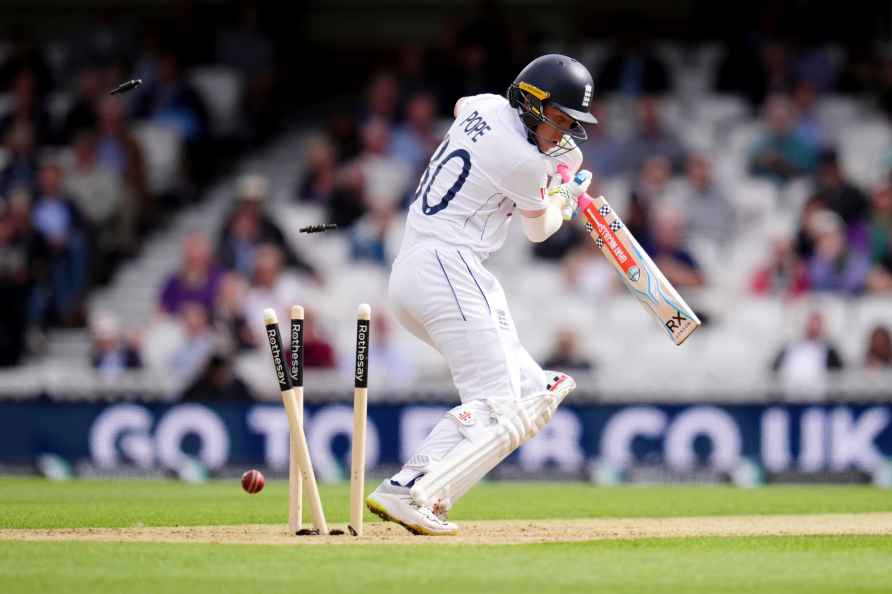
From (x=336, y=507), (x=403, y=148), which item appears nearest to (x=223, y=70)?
(x=403, y=148)

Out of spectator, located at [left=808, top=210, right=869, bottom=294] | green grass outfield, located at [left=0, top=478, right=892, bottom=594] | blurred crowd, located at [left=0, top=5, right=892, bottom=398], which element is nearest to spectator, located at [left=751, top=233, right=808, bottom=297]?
blurred crowd, located at [left=0, top=5, right=892, bottom=398]

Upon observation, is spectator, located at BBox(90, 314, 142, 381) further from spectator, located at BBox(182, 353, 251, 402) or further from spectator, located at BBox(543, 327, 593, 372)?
spectator, located at BBox(543, 327, 593, 372)

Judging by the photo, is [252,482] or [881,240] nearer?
[252,482]

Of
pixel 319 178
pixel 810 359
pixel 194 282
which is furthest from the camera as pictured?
pixel 319 178

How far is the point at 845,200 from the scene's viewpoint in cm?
1588

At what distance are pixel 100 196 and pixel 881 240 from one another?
7.57 m

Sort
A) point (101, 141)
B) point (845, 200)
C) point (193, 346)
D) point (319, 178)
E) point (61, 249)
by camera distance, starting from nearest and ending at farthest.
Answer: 1. point (193, 346)
2. point (845, 200)
3. point (61, 249)
4. point (319, 178)
5. point (101, 141)

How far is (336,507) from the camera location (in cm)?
1017

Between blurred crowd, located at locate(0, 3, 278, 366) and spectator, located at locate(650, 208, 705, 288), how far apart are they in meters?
3.96

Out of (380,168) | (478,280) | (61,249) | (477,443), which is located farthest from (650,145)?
(477,443)

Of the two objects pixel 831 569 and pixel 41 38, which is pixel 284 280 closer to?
pixel 41 38

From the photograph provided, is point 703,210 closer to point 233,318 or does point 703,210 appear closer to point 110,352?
point 233,318

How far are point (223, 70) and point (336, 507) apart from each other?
32.1ft

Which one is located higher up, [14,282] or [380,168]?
[380,168]
